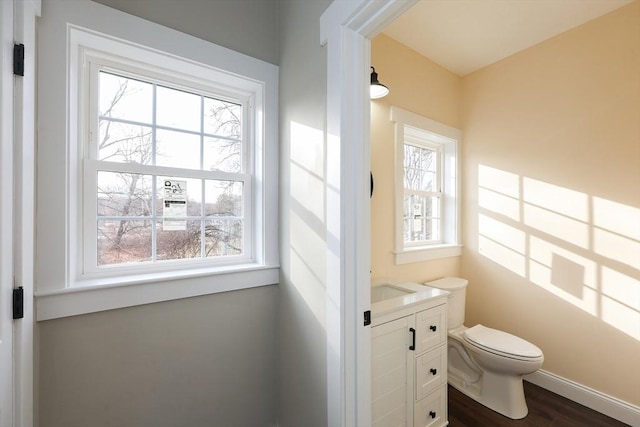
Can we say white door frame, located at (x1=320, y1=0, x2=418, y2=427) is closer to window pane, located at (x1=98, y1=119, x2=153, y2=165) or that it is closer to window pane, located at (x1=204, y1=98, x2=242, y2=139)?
window pane, located at (x1=204, y1=98, x2=242, y2=139)

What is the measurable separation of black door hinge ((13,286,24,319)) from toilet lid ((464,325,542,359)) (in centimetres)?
241

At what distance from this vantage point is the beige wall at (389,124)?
2.03 meters

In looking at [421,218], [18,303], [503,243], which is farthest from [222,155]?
[503,243]

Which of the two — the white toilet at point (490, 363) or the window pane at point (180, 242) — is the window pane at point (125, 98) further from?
the white toilet at point (490, 363)

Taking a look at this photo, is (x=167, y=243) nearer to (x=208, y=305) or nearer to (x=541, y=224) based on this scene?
(x=208, y=305)

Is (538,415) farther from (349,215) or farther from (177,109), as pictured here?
(177,109)

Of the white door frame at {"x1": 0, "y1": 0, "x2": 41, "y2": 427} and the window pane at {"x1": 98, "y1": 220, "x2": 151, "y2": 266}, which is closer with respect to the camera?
the white door frame at {"x1": 0, "y1": 0, "x2": 41, "y2": 427}

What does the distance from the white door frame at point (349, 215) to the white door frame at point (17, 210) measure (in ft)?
3.61

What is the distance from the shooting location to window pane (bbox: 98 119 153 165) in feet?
4.08

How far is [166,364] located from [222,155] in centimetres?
110

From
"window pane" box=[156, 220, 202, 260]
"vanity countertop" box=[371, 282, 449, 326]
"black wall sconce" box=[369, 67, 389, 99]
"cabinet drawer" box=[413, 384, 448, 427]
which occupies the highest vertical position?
"black wall sconce" box=[369, 67, 389, 99]

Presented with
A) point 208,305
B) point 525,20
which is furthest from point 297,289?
point 525,20

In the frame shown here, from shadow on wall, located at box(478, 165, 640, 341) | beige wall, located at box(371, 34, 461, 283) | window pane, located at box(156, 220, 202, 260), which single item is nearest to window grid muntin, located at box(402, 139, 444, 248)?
beige wall, located at box(371, 34, 461, 283)

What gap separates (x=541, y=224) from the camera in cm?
219
